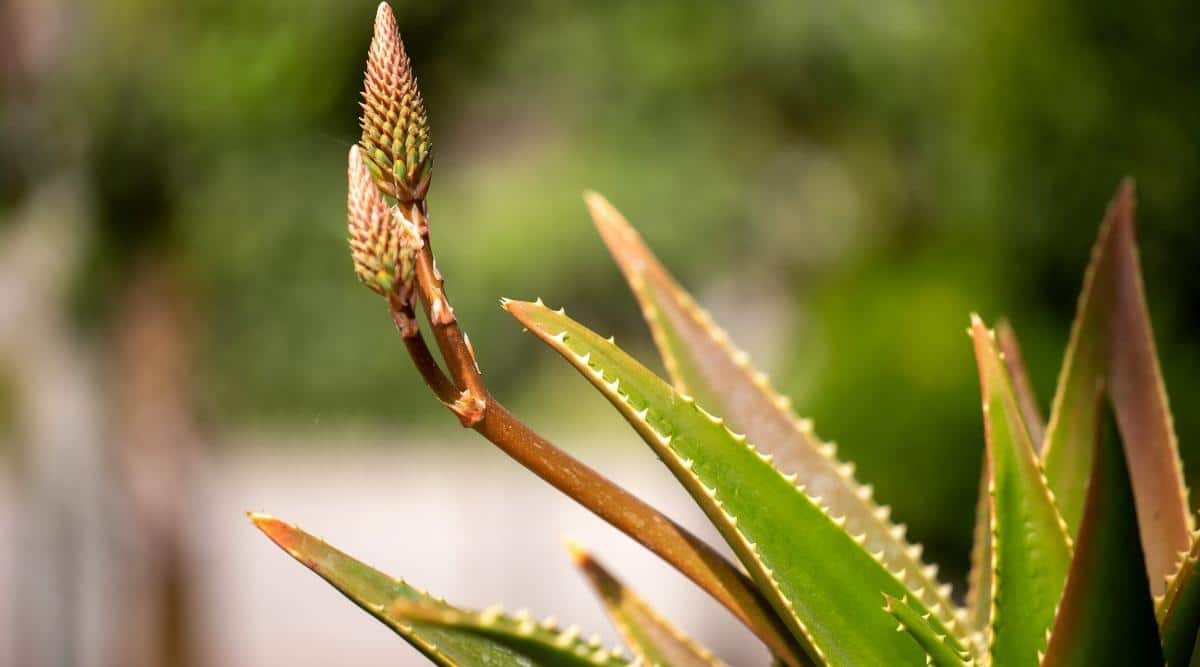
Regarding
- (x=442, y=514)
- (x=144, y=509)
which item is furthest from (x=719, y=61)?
(x=442, y=514)

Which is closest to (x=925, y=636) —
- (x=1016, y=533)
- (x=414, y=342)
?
(x=1016, y=533)

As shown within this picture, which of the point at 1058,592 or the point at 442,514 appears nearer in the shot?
the point at 1058,592

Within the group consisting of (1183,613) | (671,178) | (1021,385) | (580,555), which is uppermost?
(671,178)

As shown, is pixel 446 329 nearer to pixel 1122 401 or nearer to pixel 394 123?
pixel 394 123

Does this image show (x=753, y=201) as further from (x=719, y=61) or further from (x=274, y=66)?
(x=274, y=66)

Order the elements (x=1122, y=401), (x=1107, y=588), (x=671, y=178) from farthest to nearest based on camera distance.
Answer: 1. (x=671, y=178)
2. (x=1122, y=401)
3. (x=1107, y=588)

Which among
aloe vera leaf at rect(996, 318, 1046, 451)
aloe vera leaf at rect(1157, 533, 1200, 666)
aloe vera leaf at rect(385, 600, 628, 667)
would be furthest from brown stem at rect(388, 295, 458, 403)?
aloe vera leaf at rect(996, 318, 1046, 451)

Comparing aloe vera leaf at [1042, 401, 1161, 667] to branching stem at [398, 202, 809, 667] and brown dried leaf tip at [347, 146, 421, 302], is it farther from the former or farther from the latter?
brown dried leaf tip at [347, 146, 421, 302]
